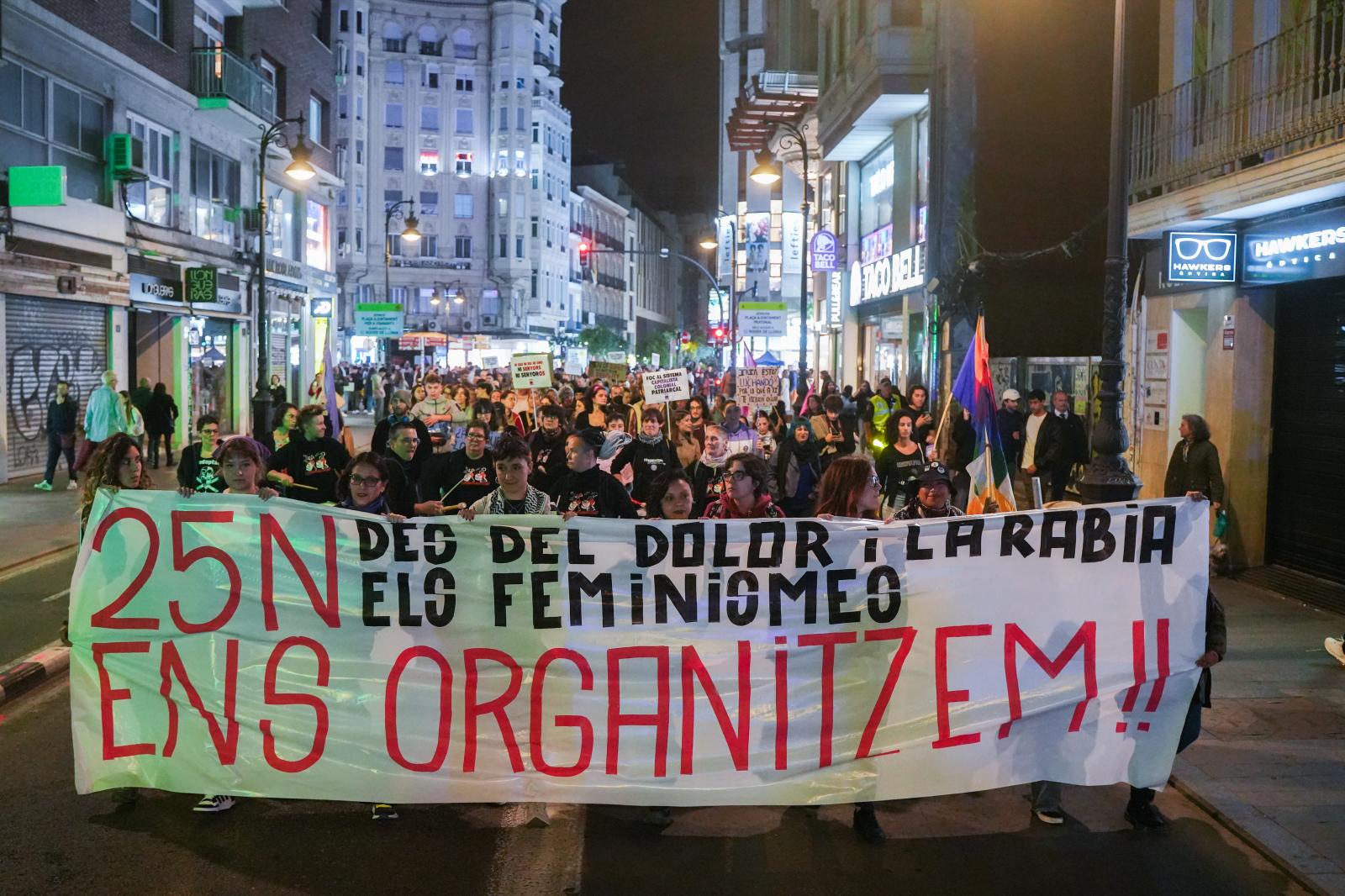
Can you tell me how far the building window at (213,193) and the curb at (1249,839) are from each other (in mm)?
26614

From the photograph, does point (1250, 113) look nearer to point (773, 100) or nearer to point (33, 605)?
point (33, 605)

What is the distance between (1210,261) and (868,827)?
927 cm

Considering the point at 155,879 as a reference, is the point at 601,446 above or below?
above

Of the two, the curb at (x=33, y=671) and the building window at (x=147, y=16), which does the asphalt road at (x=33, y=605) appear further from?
the building window at (x=147, y=16)

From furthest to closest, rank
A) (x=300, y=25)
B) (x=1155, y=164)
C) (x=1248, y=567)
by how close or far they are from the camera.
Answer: (x=300, y=25), (x=1155, y=164), (x=1248, y=567)

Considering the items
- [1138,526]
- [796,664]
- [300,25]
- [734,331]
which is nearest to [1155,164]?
[1138,526]

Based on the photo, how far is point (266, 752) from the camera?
5711 mm

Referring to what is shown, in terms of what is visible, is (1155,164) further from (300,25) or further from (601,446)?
(300,25)

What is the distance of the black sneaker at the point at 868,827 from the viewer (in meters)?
5.74

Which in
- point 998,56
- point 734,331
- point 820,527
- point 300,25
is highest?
point 300,25

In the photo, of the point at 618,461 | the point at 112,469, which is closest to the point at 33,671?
the point at 112,469

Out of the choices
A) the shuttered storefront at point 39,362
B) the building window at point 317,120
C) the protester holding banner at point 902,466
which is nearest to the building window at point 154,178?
the shuttered storefront at point 39,362

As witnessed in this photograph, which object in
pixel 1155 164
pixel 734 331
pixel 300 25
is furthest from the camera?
pixel 300 25

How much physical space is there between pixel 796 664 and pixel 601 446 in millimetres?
6638
